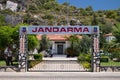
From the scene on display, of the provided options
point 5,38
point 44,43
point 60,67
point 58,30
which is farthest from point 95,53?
point 44,43

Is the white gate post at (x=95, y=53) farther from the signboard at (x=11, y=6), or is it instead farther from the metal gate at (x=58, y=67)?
the signboard at (x=11, y=6)

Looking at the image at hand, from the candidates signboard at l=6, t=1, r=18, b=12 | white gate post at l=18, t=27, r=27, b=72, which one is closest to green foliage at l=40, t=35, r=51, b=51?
white gate post at l=18, t=27, r=27, b=72

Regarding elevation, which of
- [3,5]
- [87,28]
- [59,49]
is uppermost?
[3,5]

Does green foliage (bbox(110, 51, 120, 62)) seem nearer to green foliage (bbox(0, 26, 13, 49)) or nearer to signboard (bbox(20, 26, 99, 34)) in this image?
green foliage (bbox(0, 26, 13, 49))

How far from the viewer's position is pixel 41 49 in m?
57.2

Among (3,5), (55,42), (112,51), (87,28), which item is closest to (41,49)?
(55,42)

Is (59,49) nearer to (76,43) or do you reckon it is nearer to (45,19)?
(76,43)

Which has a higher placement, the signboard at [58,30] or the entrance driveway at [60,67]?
the signboard at [58,30]

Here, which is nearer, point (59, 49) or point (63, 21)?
point (59, 49)

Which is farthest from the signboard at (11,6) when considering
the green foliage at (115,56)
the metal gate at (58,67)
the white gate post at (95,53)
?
the white gate post at (95,53)

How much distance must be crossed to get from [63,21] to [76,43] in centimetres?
4888

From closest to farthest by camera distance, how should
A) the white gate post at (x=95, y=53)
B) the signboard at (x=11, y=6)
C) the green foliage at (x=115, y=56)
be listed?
the white gate post at (x=95, y=53)
the green foliage at (x=115, y=56)
the signboard at (x=11, y=6)

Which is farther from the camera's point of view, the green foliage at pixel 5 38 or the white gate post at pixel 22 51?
the green foliage at pixel 5 38

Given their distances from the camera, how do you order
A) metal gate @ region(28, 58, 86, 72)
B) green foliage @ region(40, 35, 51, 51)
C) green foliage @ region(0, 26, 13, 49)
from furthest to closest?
green foliage @ region(40, 35, 51, 51), green foliage @ region(0, 26, 13, 49), metal gate @ region(28, 58, 86, 72)
